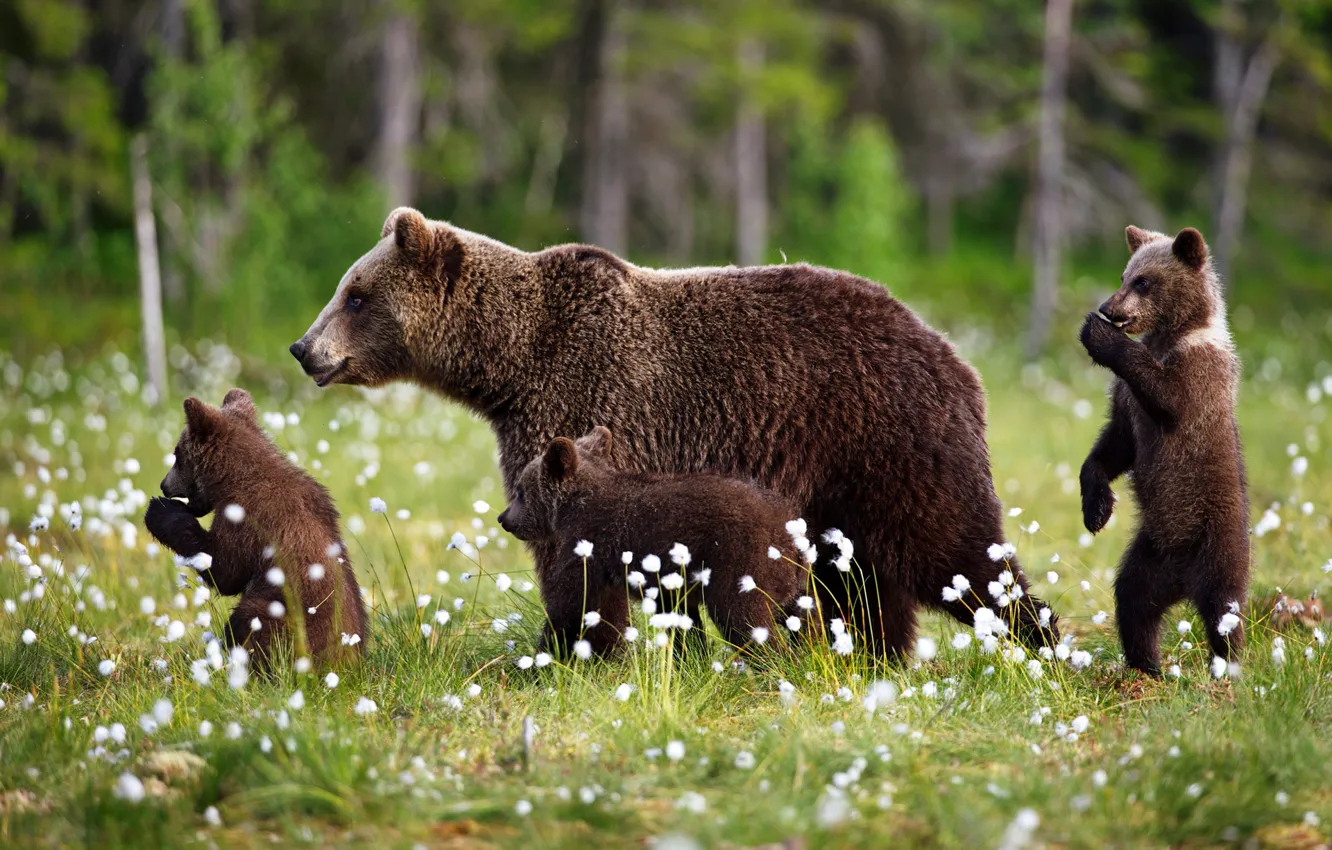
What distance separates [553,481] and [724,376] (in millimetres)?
888

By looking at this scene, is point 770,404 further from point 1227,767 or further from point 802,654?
point 1227,767

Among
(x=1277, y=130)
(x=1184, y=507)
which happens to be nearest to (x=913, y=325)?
(x=1184, y=507)

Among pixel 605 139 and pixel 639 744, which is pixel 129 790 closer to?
pixel 639 744

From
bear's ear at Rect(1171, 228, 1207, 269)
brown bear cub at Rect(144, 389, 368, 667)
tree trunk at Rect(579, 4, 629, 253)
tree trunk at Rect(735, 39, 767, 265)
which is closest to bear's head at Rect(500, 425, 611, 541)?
brown bear cub at Rect(144, 389, 368, 667)

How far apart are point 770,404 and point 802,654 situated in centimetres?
108

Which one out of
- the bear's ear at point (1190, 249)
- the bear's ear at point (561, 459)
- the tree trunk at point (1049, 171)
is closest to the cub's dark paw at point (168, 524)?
the bear's ear at point (561, 459)

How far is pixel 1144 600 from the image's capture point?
5371mm

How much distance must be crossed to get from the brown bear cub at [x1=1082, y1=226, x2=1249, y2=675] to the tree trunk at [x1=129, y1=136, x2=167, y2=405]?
469 inches

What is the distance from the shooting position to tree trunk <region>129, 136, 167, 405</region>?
1459 cm

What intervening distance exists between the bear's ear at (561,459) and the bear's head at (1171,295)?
2.21 metres

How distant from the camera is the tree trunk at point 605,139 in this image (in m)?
23.3

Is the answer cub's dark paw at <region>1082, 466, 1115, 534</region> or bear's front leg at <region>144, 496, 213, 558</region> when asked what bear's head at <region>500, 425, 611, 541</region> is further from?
cub's dark paw at <region>1082, 466, 1115, 534</region>

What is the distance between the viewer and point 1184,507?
520cm

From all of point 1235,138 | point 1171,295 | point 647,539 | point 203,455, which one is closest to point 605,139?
point 1235,138
